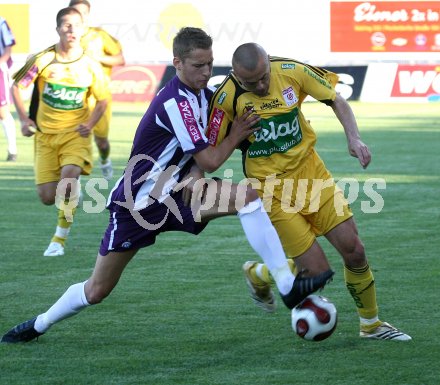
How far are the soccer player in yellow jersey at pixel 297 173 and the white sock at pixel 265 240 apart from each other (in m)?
0.47

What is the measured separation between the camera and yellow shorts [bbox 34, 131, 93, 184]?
9.88 meters

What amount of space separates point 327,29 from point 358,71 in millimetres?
2626

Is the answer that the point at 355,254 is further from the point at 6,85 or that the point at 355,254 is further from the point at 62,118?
the point at 6,85

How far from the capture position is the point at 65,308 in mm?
6457

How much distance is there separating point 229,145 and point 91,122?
148 inches

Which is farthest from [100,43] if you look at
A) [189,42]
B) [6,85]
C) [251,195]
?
[251,195]

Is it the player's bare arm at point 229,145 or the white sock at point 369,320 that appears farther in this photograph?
the white sock at point 369,320

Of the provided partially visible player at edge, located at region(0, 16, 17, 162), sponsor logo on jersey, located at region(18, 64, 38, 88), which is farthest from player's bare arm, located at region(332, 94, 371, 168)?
partially visible player at edge, located at region(0, 16, 17, 162)

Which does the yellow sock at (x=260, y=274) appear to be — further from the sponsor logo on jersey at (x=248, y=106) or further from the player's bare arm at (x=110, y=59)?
the player's bare arm at (x=110, y=59)

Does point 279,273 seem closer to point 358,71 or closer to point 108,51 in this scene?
point 108,51

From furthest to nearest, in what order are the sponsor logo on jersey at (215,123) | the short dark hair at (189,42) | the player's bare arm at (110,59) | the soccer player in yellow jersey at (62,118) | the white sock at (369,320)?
the player's bare arm at (110,59)
the soccer player in yellow jersey at (62,118)
the white sock at (369,320)
the sponsor logo on jersey at (215,123)
the short dark hair at (189,42)

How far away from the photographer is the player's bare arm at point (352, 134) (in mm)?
6254

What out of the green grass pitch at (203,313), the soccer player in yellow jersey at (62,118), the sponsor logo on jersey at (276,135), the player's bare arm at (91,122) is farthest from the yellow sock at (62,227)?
the sponsor logo on jersey at (276,135)

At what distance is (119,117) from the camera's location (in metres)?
24.0
